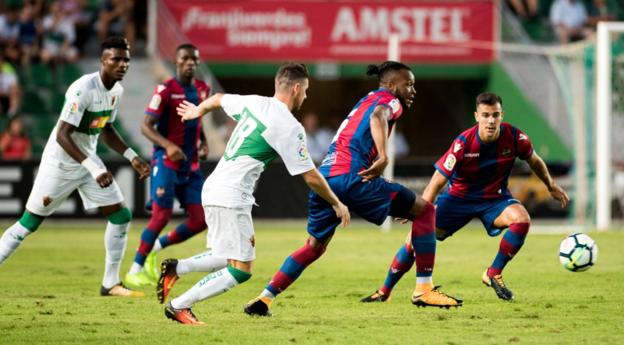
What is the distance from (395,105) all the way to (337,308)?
1755 mm

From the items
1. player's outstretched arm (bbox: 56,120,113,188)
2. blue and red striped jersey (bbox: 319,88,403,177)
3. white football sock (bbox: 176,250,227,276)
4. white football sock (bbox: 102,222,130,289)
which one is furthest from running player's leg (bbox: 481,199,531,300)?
player's outstretched arm (bbox: 56,120,113,188)

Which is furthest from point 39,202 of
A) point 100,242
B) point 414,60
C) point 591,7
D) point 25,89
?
point 591,7

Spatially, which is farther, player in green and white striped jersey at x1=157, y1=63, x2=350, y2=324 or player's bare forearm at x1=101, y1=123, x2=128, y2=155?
player's bare forearm at x1=101, y1=123, x2=128, y2=155

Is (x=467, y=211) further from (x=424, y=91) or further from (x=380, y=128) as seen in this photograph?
(x=424, y=91)

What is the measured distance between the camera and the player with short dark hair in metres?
11.7

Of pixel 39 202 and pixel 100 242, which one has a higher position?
pixel 39 202

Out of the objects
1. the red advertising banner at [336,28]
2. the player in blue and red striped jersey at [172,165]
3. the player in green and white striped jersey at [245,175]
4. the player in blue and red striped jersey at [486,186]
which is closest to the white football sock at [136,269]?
the player in blue and red striped jersey at [172,165]

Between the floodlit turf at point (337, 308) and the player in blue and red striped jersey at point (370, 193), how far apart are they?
27 cm

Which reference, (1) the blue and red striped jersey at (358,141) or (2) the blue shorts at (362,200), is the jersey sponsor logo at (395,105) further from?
(2) the blue shorts at (362,200)

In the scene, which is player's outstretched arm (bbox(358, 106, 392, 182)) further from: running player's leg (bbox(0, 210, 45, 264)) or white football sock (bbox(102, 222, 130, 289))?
running player's leg (bbox(0, 210, 45, 264))

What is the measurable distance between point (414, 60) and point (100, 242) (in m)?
11.0

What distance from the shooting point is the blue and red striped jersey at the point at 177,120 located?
464 inches

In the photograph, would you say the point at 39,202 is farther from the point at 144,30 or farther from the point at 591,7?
the point at 591,7

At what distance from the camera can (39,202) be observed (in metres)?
10.2
